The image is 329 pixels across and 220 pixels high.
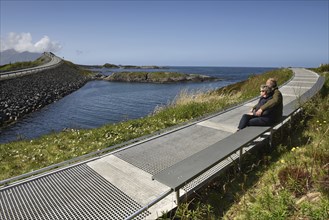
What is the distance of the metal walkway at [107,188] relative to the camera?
4.27m

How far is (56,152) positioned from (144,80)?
67.2 meters

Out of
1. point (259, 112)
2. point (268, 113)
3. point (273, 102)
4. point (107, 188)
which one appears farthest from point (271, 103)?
point (107, 188)

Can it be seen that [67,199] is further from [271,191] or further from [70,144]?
[70,144]

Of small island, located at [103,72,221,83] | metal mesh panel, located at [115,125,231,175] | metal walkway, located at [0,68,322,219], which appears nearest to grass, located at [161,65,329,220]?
metal walkway, located at [0,68,322,219]

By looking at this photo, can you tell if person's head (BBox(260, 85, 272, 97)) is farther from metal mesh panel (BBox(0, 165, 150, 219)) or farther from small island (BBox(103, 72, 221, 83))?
small island (BBox(103, 72, 221, 83))

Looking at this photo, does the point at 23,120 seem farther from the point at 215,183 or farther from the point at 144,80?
the point at 144,80

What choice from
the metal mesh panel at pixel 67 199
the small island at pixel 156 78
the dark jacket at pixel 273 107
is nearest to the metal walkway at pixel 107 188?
the metal mesh panel at pixel 67 199

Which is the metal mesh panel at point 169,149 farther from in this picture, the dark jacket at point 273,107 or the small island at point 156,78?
the small island at point 156,78

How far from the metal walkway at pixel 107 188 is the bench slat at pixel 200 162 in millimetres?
280

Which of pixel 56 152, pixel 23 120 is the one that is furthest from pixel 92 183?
pixel 23 120

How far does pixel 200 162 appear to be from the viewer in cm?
484

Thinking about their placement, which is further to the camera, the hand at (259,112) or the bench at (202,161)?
the hand at (259,112)

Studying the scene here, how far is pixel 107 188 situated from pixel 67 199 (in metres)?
0.72

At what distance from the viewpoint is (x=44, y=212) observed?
4.30 metres
